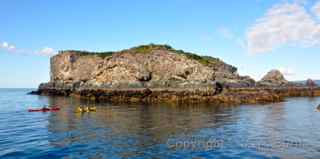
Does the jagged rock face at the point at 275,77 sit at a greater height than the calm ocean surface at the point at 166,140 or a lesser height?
greater

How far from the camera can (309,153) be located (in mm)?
18578

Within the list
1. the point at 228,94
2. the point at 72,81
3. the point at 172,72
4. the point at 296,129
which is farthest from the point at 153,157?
the point at 72,81

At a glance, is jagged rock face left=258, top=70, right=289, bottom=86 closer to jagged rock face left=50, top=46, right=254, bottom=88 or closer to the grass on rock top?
jagged rock face left=50, top=46, right=254, bottom=88

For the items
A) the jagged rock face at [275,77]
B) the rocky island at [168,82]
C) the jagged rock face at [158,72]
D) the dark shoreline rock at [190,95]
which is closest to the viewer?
the dark shoreline rock at [190,95]

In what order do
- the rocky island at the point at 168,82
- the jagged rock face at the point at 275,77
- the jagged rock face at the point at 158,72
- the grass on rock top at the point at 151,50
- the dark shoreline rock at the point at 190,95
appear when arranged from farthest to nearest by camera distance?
the jagged rock face at the point at 275,77 < the grass on rock top at the point at 151,50 < the jagged rock face at the point at 158,72 < the rocky island at the point at 168,82 < the dark shoreline rock at the point at 190,95

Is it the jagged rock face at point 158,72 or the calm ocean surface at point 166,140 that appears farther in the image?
the jagged rock face at point 158,72

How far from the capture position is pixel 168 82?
7800 cm

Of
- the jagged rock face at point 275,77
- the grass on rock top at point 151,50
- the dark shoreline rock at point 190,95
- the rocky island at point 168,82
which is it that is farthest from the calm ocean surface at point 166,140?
the jagged rock face at point 275,77

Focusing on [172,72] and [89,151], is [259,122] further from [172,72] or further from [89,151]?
[172,72]

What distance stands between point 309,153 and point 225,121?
1561cm

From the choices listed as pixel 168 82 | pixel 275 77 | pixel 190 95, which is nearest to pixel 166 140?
pixel 190 95

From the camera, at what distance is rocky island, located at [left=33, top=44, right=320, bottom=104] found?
218ft

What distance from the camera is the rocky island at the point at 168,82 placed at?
66.4 metres

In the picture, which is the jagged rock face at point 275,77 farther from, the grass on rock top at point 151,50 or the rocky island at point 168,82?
the grass on rock top at point 151,50
